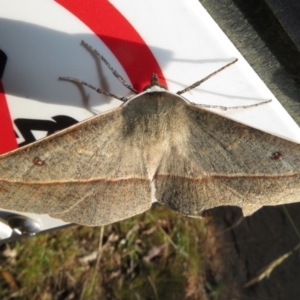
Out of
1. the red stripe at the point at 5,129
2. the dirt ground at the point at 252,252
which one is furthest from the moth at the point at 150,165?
the dirt ground at the point at 252,252

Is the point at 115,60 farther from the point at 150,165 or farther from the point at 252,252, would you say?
the point at 252,252

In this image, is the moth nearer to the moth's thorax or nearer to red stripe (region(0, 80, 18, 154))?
the moth's thorax

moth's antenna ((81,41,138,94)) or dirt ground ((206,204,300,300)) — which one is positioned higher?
moth's antenna ((81,41,138,94))

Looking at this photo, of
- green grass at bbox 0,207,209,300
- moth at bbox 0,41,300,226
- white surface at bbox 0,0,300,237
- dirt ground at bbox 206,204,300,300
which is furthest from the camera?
dirt ground at bbox 206,204,300,300

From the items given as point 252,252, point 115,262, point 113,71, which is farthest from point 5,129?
point 252,252

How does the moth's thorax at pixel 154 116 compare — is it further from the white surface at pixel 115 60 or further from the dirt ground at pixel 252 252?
the dirt ground at pixel 252 252

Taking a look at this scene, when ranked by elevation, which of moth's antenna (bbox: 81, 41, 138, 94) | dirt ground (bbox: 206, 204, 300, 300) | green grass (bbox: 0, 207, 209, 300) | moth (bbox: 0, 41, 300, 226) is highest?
moth's antenna (bbox: 81, 41, 138, 94)

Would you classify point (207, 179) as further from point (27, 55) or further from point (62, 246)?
point (62, 246)

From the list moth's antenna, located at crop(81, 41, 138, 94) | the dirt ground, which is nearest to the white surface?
moth's antenna, located at crop(81, 41, 138, 94)
